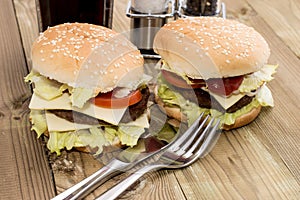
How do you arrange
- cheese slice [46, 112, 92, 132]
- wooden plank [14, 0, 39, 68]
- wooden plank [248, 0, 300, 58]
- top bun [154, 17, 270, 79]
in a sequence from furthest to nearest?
wooden plank [248, 0, 300, 58], wooden plank [14, 0, 39, 68], top bun [154, 17, 270, 79], cheese slice [46, 112, 92, 132]

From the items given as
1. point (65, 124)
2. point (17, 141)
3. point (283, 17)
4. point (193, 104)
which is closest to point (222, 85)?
point (193, 104)

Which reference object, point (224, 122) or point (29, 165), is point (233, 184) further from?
point (29, 165)

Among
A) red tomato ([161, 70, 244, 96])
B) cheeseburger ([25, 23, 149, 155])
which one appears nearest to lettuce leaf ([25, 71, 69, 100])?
cheeseburger ([25, 23, 149, 155])

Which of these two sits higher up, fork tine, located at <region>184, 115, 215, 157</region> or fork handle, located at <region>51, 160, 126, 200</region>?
fork tine, located at <region>184, 115, 215, 157</region>

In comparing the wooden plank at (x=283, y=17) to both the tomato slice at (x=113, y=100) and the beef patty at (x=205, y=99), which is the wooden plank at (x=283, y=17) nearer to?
the beef patty at (x=205, y=99)

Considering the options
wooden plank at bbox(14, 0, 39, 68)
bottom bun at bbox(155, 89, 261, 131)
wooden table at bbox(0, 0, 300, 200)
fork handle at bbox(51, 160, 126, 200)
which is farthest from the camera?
wooden plank at bbox(14, 0, 39, 68)

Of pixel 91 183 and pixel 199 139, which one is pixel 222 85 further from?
pixel 91 183

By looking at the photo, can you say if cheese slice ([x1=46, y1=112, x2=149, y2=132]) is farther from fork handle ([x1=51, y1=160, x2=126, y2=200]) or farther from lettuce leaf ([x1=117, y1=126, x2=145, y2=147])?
fork handle ([x1=51, y1=160, x2=126, y2=200])
